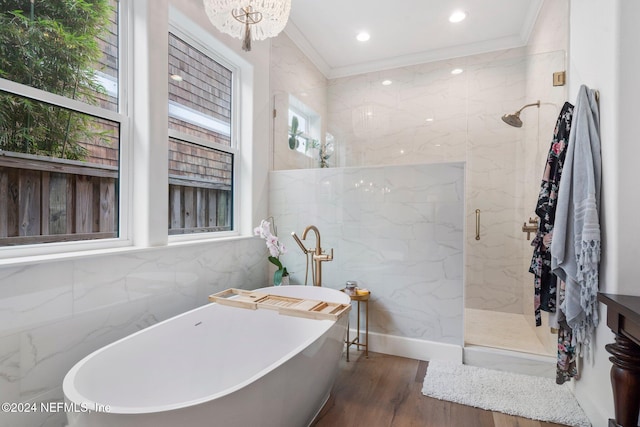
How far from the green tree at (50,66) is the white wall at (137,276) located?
23 centimetres

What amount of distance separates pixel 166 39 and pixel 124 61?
0.29 m

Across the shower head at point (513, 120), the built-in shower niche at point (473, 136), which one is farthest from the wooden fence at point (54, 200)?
the shower head at point (513, 120)

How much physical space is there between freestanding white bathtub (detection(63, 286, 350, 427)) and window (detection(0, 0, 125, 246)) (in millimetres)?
718

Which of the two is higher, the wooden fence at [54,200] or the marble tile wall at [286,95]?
the marble tile wall at [286,95]

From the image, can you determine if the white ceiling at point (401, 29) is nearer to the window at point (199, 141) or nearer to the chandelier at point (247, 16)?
the window at point (199, 141)

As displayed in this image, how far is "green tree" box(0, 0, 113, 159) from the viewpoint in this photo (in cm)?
133

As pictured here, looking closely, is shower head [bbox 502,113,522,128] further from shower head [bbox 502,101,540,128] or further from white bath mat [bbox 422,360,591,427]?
white bath mat [bbox 422,360,591,427]

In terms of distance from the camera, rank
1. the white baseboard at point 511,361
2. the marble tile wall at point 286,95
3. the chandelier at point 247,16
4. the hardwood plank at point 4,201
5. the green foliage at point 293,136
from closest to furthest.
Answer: the hardwood plank at point 4,201 → the chandelier at point 247,16 → the white baseboard at point 511,361 → the marble tile wall at point 286,95 → the green foliage at point 293,136

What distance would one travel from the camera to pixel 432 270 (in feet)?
7.55

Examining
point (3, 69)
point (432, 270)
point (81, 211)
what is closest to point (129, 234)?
point (81, 211)

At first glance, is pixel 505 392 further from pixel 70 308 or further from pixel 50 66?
pixel 50 66

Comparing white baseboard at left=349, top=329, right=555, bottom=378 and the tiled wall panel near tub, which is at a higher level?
the tiled wall panel near tub

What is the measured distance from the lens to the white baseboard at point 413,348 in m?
2.24

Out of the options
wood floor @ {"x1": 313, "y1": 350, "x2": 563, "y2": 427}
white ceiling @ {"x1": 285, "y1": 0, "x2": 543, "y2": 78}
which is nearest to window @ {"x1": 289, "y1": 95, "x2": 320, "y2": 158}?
white ceiling @ {"x1": 285, "y1": 0, "x2": 543, "y2": 78}
